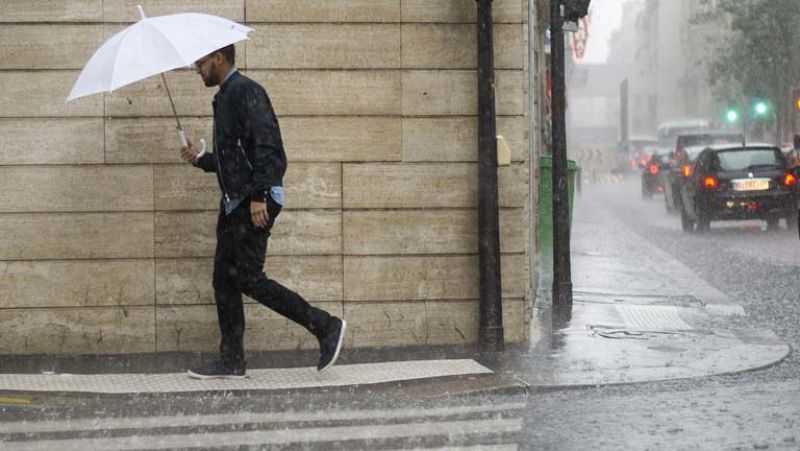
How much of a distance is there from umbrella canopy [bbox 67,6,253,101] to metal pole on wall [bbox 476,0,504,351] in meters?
1.64

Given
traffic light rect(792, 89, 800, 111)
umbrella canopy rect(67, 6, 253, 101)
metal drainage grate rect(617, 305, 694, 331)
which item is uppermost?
traffic light rect(792, 89, 800, 111)

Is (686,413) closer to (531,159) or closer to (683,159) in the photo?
(531,159)

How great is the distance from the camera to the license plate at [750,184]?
27078 mm

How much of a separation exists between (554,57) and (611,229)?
644 inches

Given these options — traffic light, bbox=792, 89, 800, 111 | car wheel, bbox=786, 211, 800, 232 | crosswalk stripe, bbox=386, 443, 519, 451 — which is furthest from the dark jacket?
traffic light, bbox=792, 89, 800, 111

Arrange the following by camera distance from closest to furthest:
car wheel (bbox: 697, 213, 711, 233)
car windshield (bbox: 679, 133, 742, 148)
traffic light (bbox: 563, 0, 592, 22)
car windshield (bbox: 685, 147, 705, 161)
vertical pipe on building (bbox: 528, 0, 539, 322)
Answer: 1. vertical pipe on building (bbox: 528, 0, 539, 322)
2. traffic light (bbox: 563, 0, 592, 22)
3. car wheel (bbox: 697, 213, 711, 233)
4. car windshield (bbox: 685, 147, 705, 161)
5. car windshield (bbox: 679, 133, 742, 148)

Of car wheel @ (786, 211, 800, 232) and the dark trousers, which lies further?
car wheel @ (786, 211, 800, 232)

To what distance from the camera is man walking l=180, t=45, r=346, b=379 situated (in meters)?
8.05

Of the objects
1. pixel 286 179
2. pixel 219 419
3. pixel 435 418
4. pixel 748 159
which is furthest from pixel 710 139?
pixel 219 419

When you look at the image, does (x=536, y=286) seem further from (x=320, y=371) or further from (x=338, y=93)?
(x=320, y=371)

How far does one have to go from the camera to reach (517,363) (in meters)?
8.84

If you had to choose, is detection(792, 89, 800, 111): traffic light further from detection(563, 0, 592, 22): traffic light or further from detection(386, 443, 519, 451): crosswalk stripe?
detection(386, 443, 519, 451): crosswalk stripe

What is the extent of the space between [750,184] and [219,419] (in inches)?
833

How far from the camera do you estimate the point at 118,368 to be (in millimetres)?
9039
